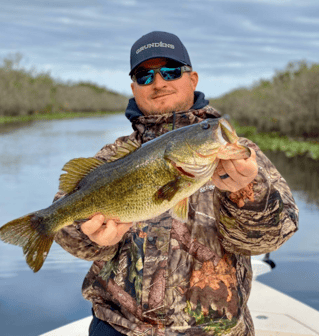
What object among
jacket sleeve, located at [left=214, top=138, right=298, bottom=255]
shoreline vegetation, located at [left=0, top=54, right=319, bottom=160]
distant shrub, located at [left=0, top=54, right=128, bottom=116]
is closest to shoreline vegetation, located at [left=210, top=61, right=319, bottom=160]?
shoreline vegetation, located at [left=0, top=54, right=319, bottom=160]

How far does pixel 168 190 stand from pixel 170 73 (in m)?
1.35

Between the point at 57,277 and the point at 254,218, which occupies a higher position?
the point at 254,218

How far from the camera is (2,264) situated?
25.9 ft

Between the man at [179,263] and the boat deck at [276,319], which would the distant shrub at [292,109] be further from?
the man at [179,263]

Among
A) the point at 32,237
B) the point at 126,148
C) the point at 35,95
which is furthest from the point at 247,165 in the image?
the point at 35,95

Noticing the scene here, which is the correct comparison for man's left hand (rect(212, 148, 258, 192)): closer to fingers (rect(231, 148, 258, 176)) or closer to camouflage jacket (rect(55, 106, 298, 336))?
fingers (rect(231, 148, 258, 176))

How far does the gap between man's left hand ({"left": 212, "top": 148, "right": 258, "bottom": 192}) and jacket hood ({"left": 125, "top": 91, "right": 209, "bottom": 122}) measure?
3.69ft

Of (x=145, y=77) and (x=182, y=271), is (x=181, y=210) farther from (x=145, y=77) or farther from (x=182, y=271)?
(x=145, y=77)

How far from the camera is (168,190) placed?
239 centimetres

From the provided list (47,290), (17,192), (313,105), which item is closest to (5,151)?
(17,192)

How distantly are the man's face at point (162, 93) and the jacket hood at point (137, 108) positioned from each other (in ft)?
0.18

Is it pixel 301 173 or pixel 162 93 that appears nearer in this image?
pixel 162 93

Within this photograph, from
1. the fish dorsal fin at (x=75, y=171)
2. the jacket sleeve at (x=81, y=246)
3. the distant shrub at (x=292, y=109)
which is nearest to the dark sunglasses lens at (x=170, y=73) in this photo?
the jacket sleeve at (x=81, y=246)

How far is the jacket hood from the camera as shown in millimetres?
3443
